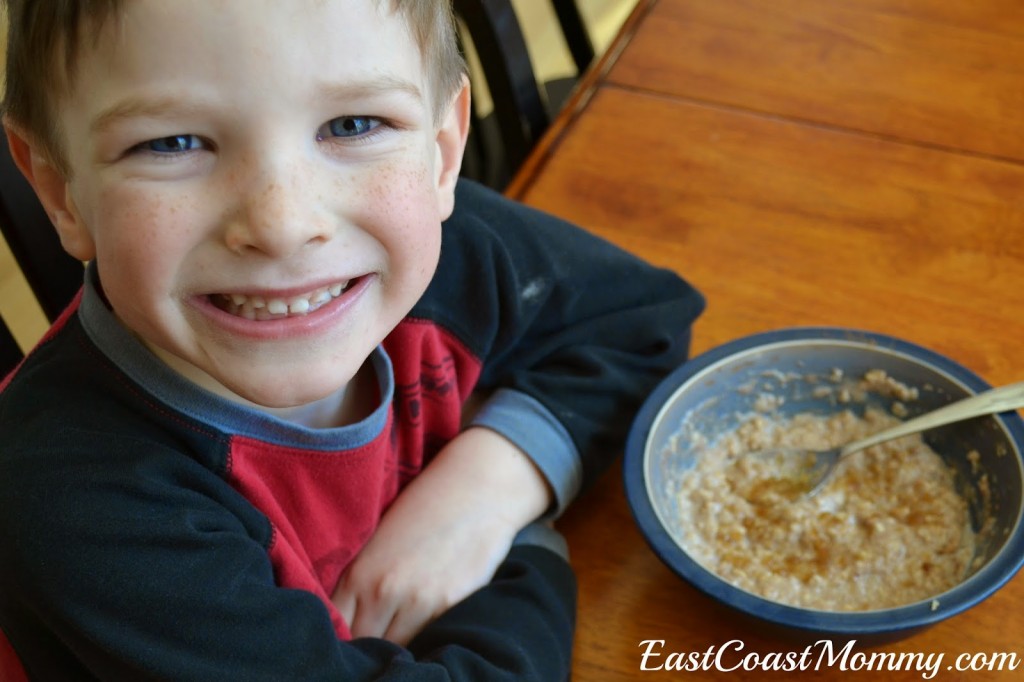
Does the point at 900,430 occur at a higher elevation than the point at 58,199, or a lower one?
lower

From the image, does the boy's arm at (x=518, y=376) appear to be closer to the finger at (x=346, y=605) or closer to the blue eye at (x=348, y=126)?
the finger at (x=346, y=605)

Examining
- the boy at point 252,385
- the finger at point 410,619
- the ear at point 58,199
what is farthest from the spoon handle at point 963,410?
the ear at point 58,199

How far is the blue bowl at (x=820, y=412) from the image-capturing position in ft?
2.43

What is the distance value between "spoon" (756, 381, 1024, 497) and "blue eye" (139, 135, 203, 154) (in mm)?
505

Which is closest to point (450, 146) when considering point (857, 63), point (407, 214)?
point (407, 214)

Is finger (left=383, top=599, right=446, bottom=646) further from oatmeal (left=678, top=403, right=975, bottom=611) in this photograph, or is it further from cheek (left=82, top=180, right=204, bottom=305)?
cheek (left=82, top=180, right=204, bottom=305)

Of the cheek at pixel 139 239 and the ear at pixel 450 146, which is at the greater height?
the cheek at pixel 139 239

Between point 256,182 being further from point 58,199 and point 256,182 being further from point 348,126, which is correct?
point 58,199

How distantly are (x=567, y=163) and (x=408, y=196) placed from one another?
1.55ft

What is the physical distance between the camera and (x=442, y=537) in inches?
35.5

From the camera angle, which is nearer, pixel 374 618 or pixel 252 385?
pixel 252 385

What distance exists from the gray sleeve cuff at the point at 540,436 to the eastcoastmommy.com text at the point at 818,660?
0.15m

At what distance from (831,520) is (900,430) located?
9 centimetres

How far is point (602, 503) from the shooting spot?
36.7 inches
